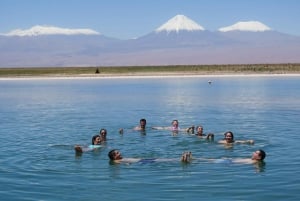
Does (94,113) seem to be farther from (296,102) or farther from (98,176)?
(98,176)

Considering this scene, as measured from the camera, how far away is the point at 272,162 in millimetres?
18469

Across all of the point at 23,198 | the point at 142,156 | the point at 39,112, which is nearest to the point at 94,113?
the point at 39,112

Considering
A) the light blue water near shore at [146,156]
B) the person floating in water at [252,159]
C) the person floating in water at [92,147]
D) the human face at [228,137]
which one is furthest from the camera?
the human face at [228,137]

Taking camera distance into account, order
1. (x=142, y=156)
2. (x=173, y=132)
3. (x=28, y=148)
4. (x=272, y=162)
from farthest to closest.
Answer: (x=173, y=132) → (x=28, y=148) → (x=142, y=156) → (x=272, y=162)

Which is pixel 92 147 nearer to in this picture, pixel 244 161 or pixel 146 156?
pixel 146 156

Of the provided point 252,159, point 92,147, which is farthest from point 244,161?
point 92,147

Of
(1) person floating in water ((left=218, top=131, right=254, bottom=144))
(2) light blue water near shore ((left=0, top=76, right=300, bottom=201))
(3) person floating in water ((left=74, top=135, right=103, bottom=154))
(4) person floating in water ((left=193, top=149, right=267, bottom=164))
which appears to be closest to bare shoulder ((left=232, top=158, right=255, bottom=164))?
(4) person floating in water ((left=193, top=149, right=267, bottom=164))

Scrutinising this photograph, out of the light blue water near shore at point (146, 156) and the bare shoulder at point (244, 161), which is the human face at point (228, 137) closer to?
the light blue water near shore at point (146, 156)

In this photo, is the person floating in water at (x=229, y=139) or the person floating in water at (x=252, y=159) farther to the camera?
the person floating in water at (x=229, y=139)

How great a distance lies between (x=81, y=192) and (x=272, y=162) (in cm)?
659

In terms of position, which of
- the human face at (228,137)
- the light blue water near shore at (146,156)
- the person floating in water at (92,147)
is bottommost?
the light blue water near shore at (146,156)

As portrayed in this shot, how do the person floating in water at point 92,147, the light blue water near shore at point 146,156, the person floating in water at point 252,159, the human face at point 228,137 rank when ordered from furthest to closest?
the human face at point 228,137, the person floating in water at point 92,147, the person floating in water at point 252,159, the light blue water near shore at point 146,156

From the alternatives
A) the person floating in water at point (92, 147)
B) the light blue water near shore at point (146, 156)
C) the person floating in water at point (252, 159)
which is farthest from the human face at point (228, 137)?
the person floating in water at point (92, 147)

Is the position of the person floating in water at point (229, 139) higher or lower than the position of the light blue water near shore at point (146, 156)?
higher
